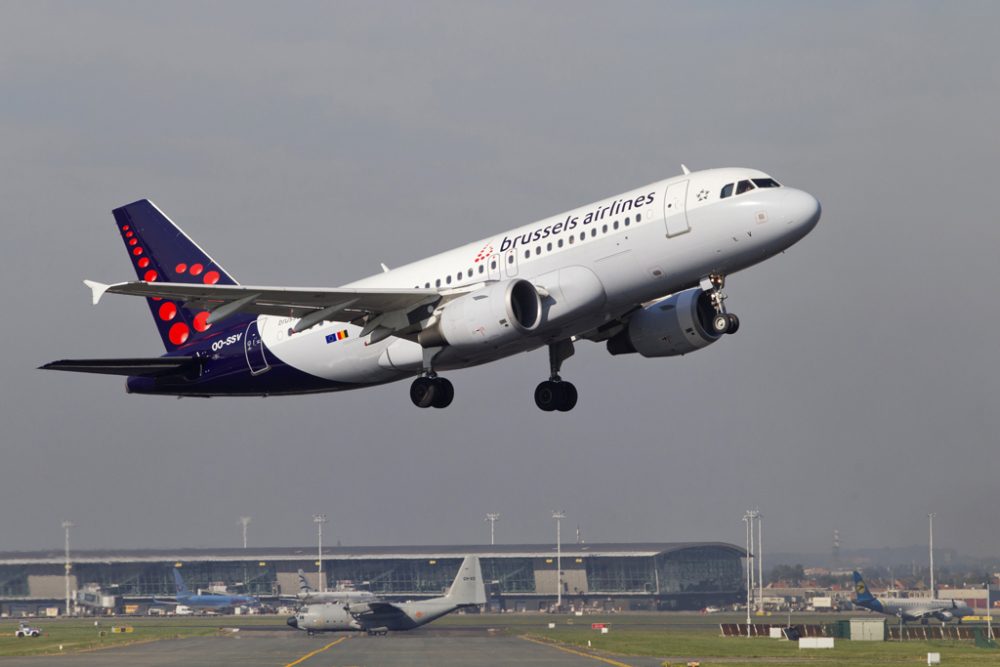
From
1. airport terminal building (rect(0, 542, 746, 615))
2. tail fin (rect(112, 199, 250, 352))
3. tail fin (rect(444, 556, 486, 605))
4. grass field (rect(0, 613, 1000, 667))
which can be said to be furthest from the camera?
airport terminal building (rect(0, 542, 746, 615))

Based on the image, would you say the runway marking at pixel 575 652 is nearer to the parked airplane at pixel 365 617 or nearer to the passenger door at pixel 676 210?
the parked airplane at pixel 365 617

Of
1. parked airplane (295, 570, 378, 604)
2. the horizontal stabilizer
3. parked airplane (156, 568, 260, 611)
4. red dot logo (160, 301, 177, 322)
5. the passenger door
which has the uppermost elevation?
the passenger door

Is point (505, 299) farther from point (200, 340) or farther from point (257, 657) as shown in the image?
point (257, 657)

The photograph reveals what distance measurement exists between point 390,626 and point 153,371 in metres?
73.5

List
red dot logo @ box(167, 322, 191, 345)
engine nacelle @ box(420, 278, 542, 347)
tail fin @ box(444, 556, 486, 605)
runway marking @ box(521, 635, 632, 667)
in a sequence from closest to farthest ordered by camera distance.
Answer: engine nacelle @ box(420, 278, 542, 347), red dot logo @ box(167, 322, 191, 345), runway marking @ box(521, 635, 632, 667), tail fin @ box(444, 556, 486, 605)

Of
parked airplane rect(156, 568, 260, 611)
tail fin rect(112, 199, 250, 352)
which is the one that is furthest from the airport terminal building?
tail fin rect(112, 199, 250, 352)

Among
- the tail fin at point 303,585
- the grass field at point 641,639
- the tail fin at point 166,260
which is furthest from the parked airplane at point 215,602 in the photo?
the tail fin at point 166,260

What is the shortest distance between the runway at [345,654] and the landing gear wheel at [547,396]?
32.6 metres

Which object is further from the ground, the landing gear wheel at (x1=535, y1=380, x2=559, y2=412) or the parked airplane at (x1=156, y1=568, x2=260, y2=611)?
the landing gear wheel at (x1=535, y1=380, x2=559, y2=412)

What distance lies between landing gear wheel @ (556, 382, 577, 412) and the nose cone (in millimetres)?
12391

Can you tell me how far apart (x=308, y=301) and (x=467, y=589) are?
86.2m

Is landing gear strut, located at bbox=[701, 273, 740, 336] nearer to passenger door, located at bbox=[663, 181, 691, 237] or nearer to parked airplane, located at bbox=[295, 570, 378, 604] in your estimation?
passenger door, located at bbox=[663, 181, 691, 237]

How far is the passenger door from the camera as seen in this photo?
38.1 meters

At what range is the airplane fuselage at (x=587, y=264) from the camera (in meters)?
37.6
